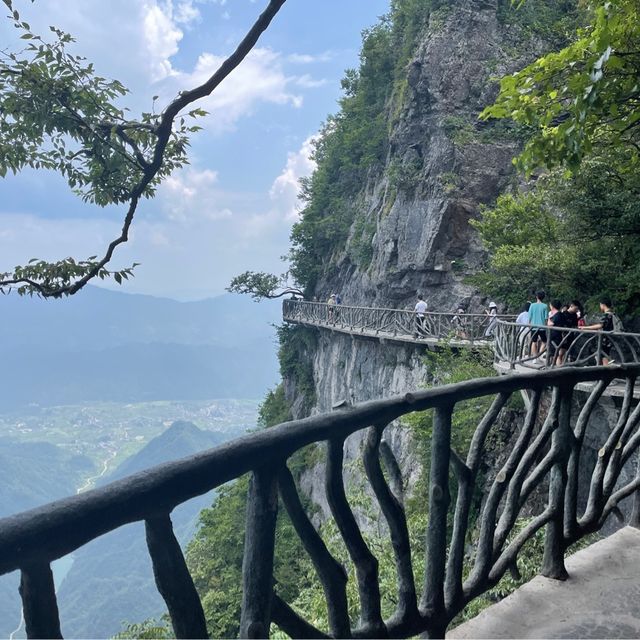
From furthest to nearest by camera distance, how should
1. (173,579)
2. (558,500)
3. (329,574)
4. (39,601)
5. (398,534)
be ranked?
1. (558,500)
2. (398,534)
3. (329,574)
4. (173,579)
5. (39,601)

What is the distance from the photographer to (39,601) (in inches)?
40.2

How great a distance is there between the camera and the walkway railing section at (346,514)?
104 centimetres

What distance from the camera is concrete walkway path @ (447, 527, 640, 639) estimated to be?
215 centimetres

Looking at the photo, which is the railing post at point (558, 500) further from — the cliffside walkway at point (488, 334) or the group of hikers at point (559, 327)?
the group of hikers at point (559, 327)

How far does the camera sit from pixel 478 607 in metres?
6.96

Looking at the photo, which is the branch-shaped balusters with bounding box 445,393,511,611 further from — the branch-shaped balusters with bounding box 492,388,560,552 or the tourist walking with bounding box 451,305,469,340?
the tourist walking with bounding box 451,305,469,340

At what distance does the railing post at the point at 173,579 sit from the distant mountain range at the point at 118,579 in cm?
4746

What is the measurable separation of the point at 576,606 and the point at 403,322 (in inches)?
701

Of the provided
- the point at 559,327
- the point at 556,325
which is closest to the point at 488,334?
the point at 556,325

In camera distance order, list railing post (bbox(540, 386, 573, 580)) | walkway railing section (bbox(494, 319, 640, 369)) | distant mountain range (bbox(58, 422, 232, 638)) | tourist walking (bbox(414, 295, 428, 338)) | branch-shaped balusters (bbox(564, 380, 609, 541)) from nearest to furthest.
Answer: railing post (bbox(540, 386, 573, 580)), branch-shaped balusters (bbox(564, 380, 609, 541)), walkway railing section (bbox(494, 319, 640, 369)), tourist walking (bbox(414, 295, 428, 338)), distant mountain range (bbox(58, 422, 232, 638))

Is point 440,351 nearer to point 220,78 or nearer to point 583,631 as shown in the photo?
point 220,78

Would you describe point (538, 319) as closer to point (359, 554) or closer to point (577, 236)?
point (577, 236)

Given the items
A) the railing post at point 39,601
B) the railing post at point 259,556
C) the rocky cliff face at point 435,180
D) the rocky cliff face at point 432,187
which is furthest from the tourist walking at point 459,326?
the railing post at point 39,601

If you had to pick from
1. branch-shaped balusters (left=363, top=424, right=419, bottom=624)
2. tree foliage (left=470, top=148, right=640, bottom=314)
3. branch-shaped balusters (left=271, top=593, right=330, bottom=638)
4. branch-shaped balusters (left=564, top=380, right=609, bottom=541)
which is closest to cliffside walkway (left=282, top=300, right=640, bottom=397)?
tree foliage (left=470, top=148, right=640, bottom=314)
